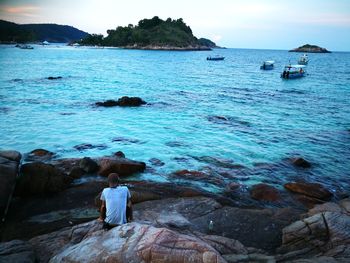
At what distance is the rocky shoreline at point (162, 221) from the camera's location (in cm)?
659

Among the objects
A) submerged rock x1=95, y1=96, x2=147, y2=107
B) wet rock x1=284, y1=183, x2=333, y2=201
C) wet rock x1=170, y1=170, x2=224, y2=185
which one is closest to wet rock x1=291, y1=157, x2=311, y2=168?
wet rock x1=284, y1=183, x2=333, y2=201

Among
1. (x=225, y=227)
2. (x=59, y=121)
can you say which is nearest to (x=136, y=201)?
(x=225, y=227)

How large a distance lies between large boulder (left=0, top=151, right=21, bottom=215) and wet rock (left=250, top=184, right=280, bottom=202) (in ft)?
33.3

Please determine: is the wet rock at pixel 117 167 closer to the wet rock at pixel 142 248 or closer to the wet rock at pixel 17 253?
the wet rock at pixel 17 253

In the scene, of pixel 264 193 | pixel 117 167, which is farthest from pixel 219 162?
pixel 117 167

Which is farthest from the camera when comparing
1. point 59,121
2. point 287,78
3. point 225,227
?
point 287,78

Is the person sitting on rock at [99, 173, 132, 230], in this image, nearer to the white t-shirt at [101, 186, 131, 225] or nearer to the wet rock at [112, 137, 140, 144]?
the white t-shirt at [101, 186, 131, 225]

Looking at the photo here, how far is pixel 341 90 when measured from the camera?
5528 centimetres

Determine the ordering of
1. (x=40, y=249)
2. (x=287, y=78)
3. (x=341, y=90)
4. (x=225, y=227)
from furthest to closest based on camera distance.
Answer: (x=287, y=78) < (x=341, y=90) < (x=225, y=227) < (x=40, y=249)

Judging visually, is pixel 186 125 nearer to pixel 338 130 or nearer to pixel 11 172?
pixel 338 130

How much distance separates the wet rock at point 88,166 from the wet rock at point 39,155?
3472 mm

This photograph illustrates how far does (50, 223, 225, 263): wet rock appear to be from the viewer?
6.04 metres

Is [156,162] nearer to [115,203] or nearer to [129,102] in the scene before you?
[115,203]

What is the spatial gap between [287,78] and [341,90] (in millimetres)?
14822
